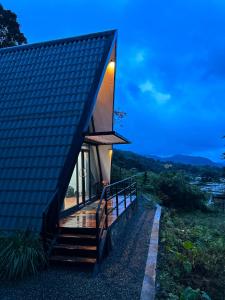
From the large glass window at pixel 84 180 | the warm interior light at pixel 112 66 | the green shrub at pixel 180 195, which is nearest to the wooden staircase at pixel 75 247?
the large glass window at pixel 84 180

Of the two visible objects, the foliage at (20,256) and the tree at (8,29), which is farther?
the tree at (8,29)

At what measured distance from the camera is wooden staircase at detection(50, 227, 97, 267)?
6383mm

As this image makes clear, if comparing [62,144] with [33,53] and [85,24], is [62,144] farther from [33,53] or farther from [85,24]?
[85,24]

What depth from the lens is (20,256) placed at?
588 centimetres

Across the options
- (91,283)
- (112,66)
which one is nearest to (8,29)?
(112,66)

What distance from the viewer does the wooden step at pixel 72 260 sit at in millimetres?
6254

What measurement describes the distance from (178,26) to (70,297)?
282 feet

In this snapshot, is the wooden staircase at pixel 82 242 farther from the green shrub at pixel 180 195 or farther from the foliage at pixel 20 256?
the green shrub at pixel 180 195

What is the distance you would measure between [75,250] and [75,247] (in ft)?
0.32

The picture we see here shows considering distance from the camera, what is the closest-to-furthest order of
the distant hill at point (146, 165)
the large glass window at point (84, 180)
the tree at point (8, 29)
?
the large glass window at point (84, 180)
the tree at point (8, 29)
the distant hill at point (146, 165)

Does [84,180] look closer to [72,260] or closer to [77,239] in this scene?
[77,239]

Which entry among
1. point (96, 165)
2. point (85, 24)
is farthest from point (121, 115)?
point (85, 24)

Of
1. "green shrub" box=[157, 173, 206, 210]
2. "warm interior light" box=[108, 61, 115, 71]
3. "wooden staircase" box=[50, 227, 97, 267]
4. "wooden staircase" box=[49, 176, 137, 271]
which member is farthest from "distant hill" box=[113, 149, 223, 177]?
"wooden staircase" box=[50, 227, 97, 267]

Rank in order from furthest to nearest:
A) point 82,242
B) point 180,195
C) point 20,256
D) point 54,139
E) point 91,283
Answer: point 180,195, point 54,139, point 82,242, point 20,256, point 91,283
